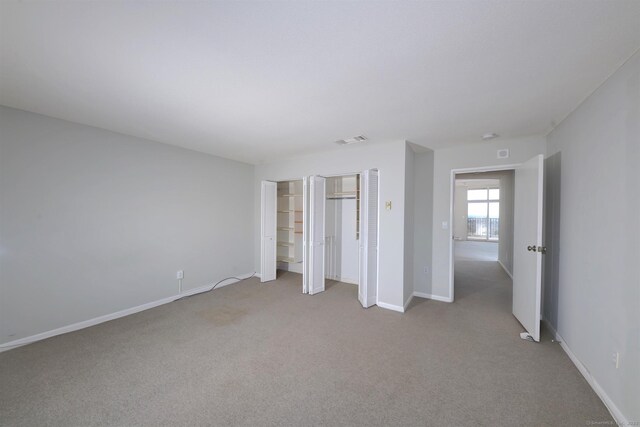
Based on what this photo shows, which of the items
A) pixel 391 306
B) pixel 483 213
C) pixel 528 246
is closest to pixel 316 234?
pixel 391 306

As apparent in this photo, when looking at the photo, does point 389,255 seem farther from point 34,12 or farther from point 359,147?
point 34,12

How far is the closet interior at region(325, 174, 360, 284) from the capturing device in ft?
15.5

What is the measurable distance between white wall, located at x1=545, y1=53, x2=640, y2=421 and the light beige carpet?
31 cm

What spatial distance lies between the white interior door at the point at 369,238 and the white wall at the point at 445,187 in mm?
1016

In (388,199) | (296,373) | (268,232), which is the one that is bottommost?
(296,373)

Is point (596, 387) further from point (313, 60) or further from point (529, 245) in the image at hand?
point (313, 60)

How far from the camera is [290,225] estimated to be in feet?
17.3

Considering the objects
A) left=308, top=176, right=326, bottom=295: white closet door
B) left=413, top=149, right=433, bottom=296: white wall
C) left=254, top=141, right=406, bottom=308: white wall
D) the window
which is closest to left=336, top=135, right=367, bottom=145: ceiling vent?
left=254, top=141, right=406, bottom=308: white wall

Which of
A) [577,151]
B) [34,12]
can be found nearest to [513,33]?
[577,151]

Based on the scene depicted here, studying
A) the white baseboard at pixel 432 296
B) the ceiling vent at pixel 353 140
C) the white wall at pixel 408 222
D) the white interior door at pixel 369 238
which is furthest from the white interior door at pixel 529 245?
the ceiling vent at pixel 353 140

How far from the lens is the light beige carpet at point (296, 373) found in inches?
65.2

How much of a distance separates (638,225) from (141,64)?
3.38 metres

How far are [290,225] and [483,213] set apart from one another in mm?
9930

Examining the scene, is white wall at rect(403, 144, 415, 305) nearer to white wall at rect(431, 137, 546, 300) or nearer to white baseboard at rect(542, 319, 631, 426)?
white wall at rect(431, 137, 546, 300)
